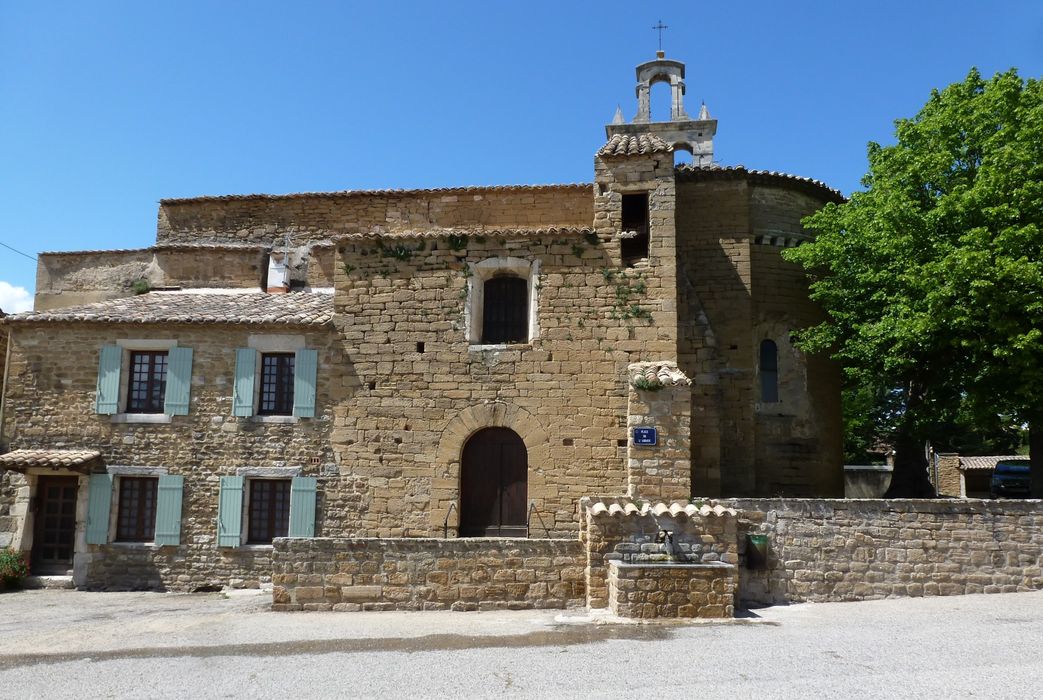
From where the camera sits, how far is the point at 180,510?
43.7 feet

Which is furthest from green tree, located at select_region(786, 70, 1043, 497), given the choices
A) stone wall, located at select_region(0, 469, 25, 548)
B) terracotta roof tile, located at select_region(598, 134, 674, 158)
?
stone wall, located at select_region(0, 469, 25, 548)

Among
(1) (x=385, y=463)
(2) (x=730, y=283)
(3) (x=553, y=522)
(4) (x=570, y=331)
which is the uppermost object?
(2) (x=730, y=283)

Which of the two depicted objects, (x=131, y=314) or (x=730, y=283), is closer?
(x=131, y=314)

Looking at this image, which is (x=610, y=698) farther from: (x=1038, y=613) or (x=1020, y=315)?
(x=1020, y=315)

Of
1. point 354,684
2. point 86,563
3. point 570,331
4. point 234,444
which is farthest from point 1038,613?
point 86,563

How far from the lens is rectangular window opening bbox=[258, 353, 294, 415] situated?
45.2 ft

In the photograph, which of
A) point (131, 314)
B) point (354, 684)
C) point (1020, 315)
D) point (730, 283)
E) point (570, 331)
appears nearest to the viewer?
point (354, 684)

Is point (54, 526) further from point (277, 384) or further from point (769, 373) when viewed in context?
point (769, 373)

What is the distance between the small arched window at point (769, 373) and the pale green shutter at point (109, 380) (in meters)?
12.3

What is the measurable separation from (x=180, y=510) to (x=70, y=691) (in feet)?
21.7

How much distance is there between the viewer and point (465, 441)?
13039 millimetres

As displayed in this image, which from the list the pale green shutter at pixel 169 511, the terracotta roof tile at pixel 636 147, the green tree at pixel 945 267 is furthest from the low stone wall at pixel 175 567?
the green tree at pixel 945 267

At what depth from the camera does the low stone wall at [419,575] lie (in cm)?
1052

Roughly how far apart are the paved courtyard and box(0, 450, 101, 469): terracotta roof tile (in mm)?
2864
